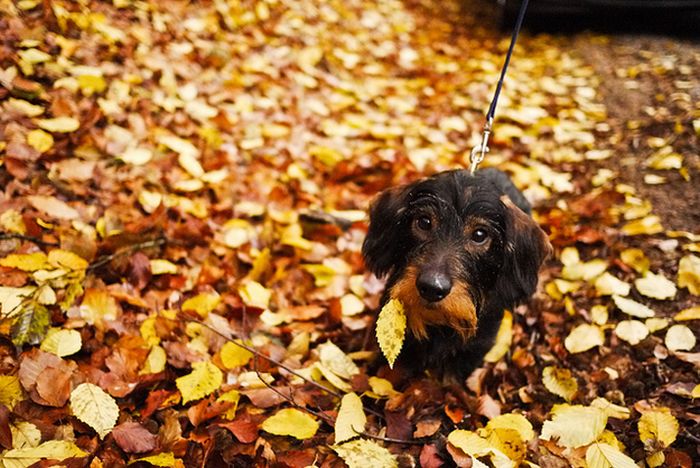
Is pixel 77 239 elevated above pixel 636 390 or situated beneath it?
elevated above

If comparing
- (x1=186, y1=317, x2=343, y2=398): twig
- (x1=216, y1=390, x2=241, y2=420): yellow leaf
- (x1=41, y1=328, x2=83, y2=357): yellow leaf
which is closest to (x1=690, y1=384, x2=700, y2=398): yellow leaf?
(x1=186, y1=317, x2=343, y2=398): twig

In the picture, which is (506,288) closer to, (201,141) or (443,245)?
(443,245)

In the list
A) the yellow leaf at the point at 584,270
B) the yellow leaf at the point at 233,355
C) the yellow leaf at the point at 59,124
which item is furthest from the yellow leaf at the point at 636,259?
the yellow leaf at the point at 59,124

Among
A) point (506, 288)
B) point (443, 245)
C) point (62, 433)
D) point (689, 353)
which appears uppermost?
point (443, 245)

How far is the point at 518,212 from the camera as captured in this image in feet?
8.18

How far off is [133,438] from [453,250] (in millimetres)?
1595

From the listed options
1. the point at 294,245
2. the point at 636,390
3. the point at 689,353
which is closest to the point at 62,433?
the point at 294,245

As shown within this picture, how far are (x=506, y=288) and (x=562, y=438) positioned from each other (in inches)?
29.0

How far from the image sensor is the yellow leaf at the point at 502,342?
2785mm

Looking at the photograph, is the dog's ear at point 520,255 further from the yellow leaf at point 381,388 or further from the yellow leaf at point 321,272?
the yellow leaf at point 321,272

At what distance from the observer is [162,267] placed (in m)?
2.81

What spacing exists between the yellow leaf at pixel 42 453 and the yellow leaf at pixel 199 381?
0.45 metres

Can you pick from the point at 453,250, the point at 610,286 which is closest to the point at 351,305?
the point at 453,250

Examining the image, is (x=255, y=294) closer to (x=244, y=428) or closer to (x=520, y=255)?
(x=244, y=428)
